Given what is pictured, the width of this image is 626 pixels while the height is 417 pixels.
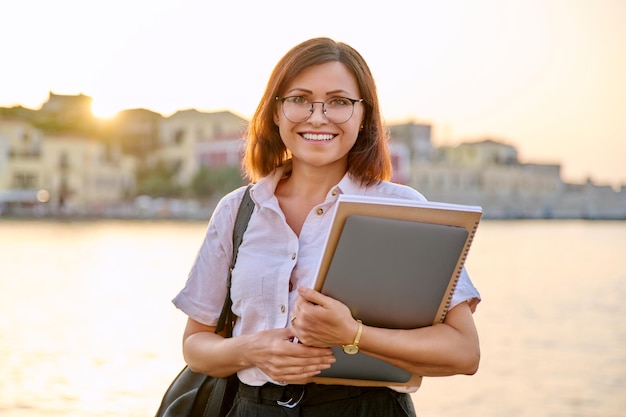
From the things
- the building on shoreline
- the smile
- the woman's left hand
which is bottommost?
the building on shoreline

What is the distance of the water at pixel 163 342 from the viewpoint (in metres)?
5.75

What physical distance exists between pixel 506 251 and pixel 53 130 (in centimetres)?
2692

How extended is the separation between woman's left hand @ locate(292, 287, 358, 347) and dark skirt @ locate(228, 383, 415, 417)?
0.39 feet

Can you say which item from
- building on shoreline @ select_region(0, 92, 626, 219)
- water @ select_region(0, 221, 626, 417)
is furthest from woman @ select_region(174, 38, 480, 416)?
building on shoreline @ select_region(0, 92, 626, 219)

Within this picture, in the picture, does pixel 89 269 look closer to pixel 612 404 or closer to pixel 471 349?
pixel 612 404

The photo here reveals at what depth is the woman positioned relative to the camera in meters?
1.22

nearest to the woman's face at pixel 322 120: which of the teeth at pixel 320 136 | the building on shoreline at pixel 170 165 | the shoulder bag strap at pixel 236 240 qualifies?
the teeth at pixel 320 136

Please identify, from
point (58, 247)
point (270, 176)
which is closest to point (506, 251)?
point (58, 247)

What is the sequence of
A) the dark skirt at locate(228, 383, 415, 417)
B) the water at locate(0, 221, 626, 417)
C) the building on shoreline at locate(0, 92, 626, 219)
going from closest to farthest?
the dark skirt at locate(228, 383, 415, 417)
the water at locate(0, 221, 626, 417)
the building on shoreline at locate(0, 92, 626, 219)

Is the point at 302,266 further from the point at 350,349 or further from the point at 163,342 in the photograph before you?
the point at 163,342

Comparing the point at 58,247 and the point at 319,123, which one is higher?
the point at 319,123

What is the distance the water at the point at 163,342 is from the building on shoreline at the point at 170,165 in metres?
22.8

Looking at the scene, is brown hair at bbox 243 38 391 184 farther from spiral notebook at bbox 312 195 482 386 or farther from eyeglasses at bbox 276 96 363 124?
spiral notebook at bbox 312 195 482 386

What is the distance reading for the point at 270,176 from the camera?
1395mm
